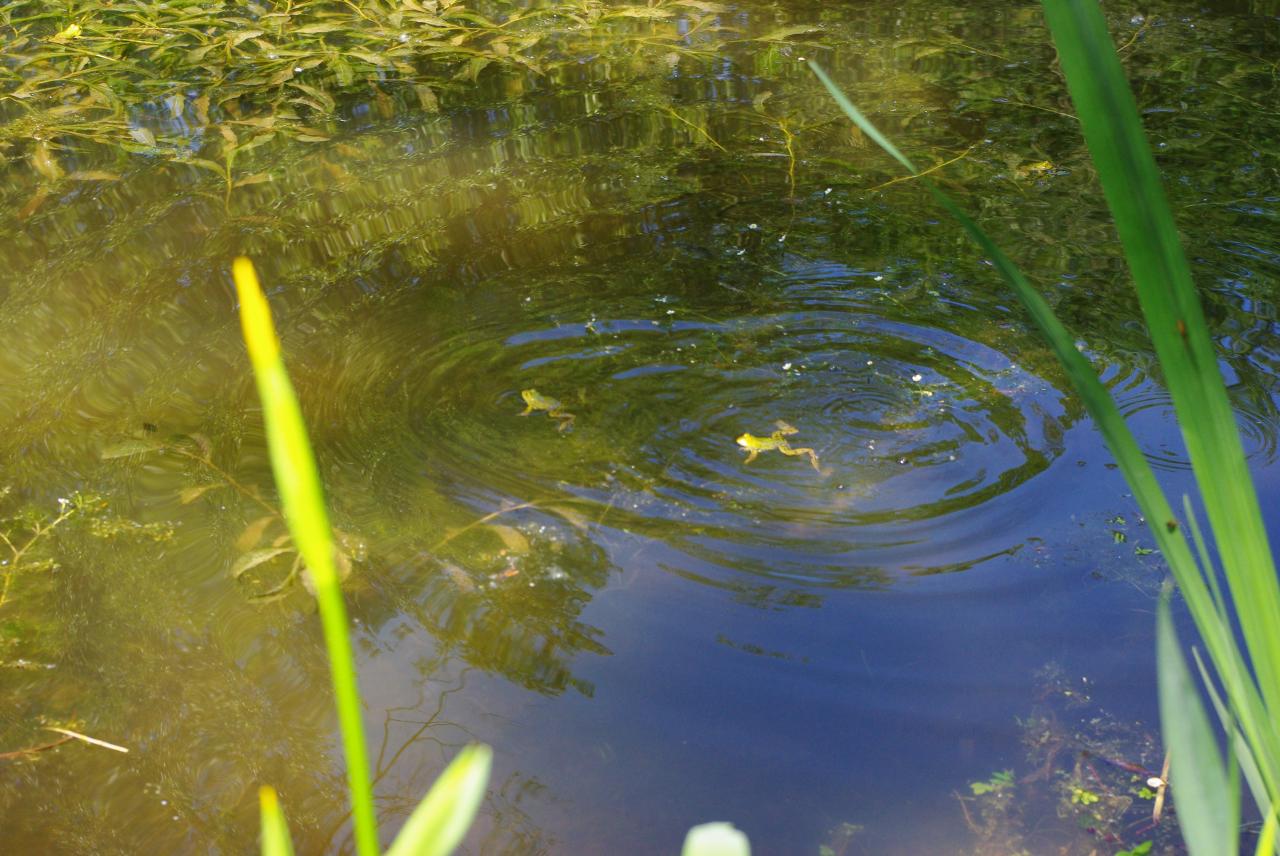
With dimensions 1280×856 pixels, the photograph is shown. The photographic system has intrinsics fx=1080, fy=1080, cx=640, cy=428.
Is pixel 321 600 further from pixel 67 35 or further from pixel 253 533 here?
pixel 67 35

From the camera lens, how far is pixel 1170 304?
0.59m

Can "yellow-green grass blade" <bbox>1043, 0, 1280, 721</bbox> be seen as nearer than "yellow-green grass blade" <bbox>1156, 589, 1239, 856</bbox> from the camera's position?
Yes

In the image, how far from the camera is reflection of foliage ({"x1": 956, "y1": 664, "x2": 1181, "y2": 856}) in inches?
56.9

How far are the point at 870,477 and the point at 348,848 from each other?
1181 millimetres

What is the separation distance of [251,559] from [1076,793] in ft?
4.55

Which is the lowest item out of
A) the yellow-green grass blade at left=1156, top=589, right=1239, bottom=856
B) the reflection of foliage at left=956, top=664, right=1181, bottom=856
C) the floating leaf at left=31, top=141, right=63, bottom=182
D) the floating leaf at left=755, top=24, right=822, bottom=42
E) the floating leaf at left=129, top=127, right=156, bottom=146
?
the reflection of foliage at left=956, top=664, right=1181, bottom=856

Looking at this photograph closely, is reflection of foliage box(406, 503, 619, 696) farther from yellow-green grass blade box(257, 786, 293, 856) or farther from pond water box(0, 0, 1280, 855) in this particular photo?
yellow-green grass blade box(257, 786, 293, 856)

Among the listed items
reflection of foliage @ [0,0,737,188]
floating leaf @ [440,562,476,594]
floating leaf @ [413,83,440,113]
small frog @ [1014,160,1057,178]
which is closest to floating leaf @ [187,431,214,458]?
floating leaf @ [440,562,476,594]

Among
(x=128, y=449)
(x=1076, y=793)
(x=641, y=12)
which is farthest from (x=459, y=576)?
(x=641, y=12)

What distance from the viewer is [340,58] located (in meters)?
4.00

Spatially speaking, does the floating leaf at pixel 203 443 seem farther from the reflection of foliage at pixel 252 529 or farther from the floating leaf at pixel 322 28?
the floating leaf at pixel 322 28

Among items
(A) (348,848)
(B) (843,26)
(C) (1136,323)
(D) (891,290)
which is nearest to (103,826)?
(A) (348,848)

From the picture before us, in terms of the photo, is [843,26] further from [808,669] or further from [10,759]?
[10,759]

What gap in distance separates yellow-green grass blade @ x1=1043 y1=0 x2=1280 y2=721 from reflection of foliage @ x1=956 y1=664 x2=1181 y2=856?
2.89 ft
